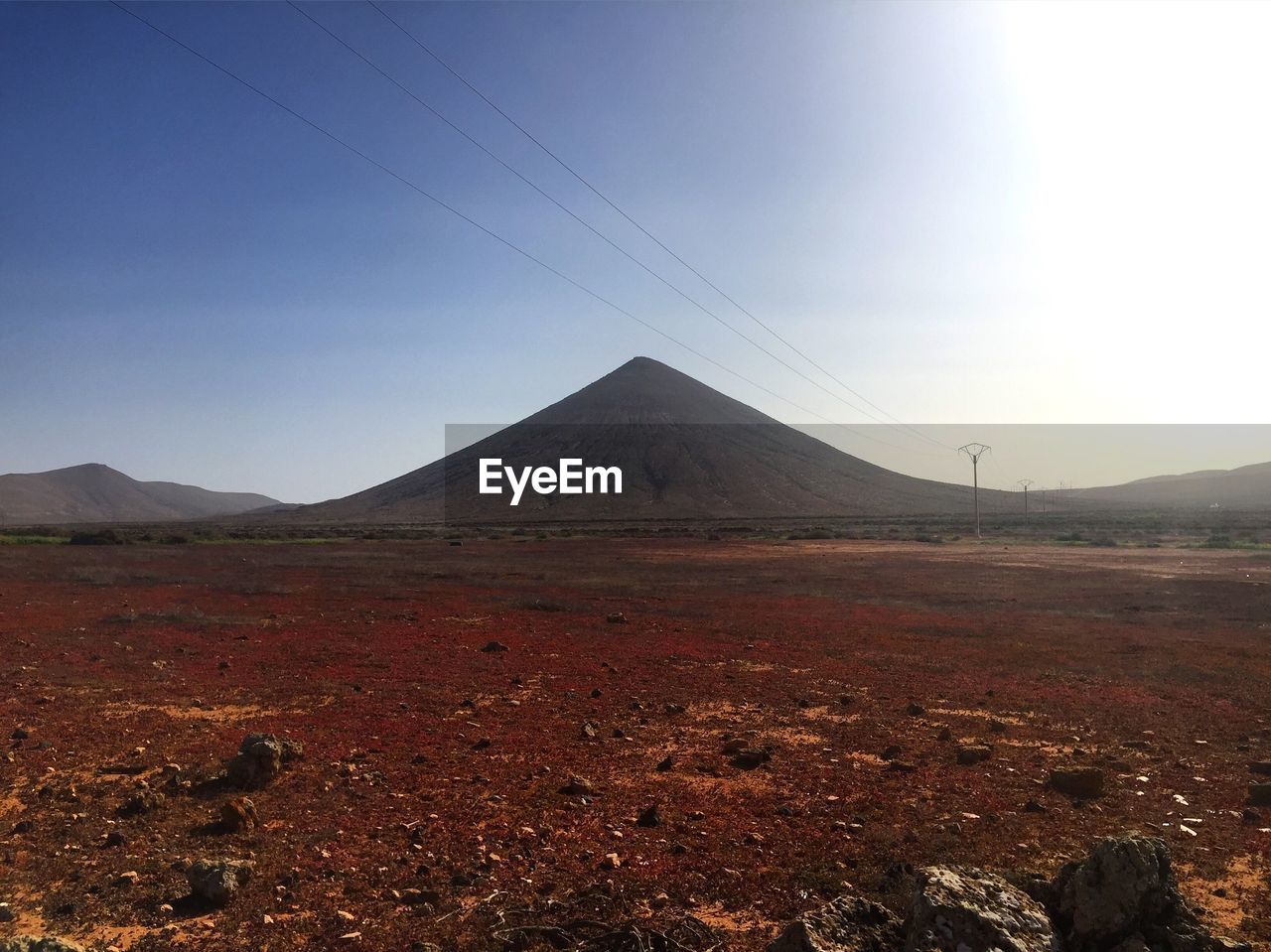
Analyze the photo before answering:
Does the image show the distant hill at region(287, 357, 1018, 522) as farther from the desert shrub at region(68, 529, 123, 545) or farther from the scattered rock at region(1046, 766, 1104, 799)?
the scattered rock at region(1046, 766, 1104, 799)

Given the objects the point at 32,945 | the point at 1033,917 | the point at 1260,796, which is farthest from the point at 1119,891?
the point at 32,945

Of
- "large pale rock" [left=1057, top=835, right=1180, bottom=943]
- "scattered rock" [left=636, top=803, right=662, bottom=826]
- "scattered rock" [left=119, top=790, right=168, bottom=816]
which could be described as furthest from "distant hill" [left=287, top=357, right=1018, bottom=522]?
"large pale rock" [left=1057, top=835, right=1180, bottom=943]

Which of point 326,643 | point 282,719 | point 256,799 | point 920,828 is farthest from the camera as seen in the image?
point 326,643

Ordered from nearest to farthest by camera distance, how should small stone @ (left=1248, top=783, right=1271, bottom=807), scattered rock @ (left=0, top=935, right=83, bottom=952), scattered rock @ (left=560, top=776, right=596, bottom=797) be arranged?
scattered rock @ (left=0, top=935, right=83, bottom=952) < small stone @ (left=1248, top=783, right=1271, bottom=807) < scattered rock @ (left=560, top=776, right=596, bottom=797)

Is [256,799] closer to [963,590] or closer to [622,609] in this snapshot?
[622,609]

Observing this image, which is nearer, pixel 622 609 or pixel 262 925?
pixel 262 925

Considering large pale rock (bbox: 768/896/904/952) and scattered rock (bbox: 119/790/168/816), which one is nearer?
large pale rock (bbox: 768/896/904/952)

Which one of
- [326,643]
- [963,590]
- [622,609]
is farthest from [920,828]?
[963,590]
